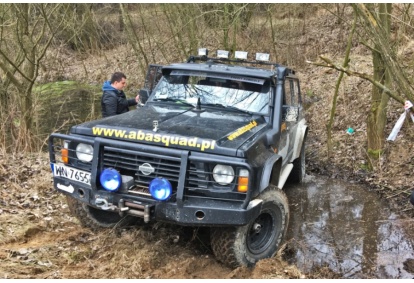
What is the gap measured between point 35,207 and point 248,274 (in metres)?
2.83

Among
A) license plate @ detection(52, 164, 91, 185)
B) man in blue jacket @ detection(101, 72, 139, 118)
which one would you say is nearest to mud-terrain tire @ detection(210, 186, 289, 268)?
license plate @ detection(52, 164, 91, 185)

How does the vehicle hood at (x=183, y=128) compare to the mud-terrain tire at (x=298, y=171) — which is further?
the mud-terrain tire at (x=298, y=171)

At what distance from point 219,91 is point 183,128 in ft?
3.53

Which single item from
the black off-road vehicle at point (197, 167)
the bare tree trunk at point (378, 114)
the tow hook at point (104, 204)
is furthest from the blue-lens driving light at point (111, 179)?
the bare tree trunk at point (378, 114)

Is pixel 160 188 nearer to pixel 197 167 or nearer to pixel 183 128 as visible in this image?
pixel 197 167

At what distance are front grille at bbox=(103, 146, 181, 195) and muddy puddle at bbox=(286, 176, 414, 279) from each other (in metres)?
1.64

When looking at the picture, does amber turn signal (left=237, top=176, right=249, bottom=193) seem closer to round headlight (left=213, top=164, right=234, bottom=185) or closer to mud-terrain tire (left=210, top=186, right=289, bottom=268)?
round headlight (left=213, top=164, right=234, bottom=185)

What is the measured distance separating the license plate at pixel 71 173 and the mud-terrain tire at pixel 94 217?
0.44 meters

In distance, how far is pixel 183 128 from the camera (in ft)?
13.6

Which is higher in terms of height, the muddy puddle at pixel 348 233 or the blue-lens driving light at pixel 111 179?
the blue-lens driving light at pixel 111 179

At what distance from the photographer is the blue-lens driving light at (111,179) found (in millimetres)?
3842

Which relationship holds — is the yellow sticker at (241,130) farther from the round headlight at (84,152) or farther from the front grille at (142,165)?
the round headlight at (84,152)

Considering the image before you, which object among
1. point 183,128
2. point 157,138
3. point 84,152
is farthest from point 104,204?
point 183,128
